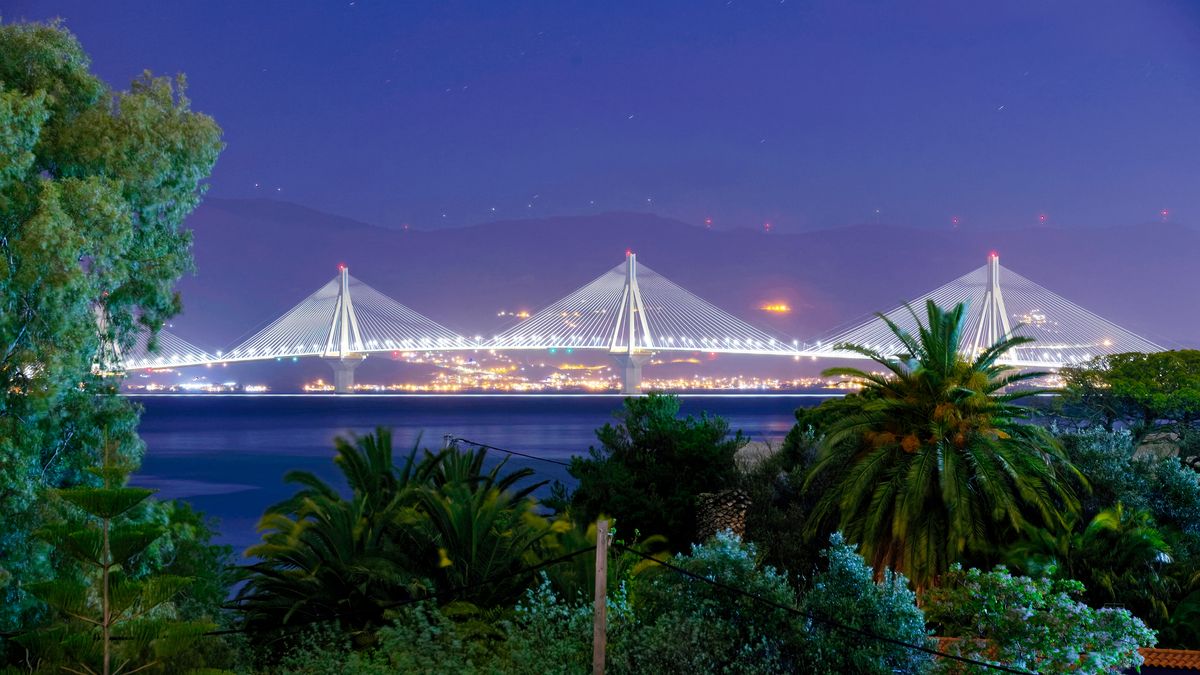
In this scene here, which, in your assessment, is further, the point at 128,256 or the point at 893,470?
the point at 893,470

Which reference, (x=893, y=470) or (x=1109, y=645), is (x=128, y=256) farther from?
(x=1109, y=645)

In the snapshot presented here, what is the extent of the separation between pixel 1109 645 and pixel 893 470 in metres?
4.10

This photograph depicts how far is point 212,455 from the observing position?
191 ft

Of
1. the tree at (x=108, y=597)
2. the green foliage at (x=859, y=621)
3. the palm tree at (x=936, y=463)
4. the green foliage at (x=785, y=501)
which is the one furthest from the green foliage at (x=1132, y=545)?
the tree at (x=108, y=597)

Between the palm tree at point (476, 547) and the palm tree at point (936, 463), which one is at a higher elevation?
the palm tree at point (936, 463)

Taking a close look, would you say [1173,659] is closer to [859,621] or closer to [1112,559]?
[1112,559]

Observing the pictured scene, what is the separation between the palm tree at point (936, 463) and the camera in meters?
12.5

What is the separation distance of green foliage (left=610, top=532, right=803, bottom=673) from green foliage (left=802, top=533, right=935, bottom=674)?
215 mm

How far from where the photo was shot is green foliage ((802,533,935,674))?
8.52 metres

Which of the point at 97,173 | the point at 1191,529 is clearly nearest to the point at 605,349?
the point at 1191,529

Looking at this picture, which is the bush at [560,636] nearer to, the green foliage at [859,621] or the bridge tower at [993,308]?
the green foliage at [859,621]

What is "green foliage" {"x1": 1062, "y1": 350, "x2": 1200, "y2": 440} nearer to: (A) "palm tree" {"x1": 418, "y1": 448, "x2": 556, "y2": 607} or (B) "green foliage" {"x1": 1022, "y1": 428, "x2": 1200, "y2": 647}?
(B) "green foliage" {"x1": 1022, "y1": 428, "x2": 1200, "y2": 647}

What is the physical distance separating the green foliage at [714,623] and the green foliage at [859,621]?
215mm

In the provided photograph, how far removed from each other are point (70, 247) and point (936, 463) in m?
9.70
